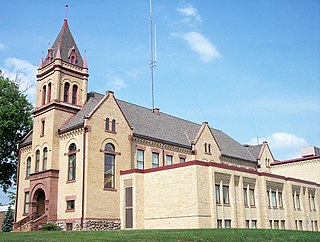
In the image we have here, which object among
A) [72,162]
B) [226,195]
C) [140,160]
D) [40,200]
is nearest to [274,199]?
[226,195]

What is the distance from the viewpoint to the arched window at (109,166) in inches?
1459

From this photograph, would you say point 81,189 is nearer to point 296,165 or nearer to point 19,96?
point 19,96

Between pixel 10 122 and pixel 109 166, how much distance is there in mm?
18353

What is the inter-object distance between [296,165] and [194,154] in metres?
17.5

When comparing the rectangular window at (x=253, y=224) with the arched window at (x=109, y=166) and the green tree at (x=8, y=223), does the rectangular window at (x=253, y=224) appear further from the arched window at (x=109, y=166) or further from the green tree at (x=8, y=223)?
the green tree at (x=8, y=223)

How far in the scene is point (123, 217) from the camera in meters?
36.6

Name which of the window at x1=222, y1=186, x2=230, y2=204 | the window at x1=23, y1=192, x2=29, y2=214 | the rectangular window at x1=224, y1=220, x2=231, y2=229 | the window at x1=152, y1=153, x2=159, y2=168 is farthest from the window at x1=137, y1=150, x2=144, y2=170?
the window at x1=23, y1=192, x2=29, y2=214

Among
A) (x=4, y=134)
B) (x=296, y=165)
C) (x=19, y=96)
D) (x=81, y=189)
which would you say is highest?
(x=19, y=96)

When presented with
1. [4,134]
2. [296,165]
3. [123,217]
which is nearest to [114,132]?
[123,217]

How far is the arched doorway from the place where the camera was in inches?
1533

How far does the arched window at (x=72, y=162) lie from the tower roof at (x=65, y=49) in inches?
376

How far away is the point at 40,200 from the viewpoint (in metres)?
39.8

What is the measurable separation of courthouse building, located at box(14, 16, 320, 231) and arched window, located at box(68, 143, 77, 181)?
92 mm

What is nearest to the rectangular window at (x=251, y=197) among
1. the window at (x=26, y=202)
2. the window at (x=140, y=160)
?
the window at (x=140, y=160)
